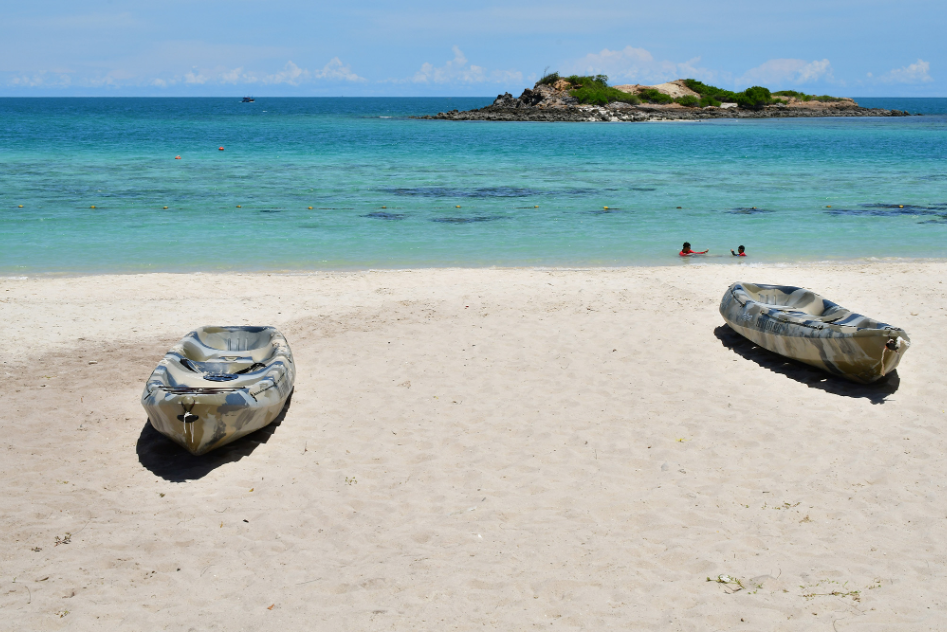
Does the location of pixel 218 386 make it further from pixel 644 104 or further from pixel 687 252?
pixel 644 104

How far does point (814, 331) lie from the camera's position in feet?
28.4

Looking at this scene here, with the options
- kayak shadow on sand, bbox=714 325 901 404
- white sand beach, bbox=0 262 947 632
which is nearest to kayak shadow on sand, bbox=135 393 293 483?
white sand beach, bbox=0 262 947 632

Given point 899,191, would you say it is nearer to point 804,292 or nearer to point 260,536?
point 804,292

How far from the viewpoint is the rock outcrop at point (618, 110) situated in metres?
78.5

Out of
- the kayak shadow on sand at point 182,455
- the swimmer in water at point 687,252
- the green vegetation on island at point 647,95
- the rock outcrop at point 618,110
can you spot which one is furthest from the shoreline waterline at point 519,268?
the green vegetation on island at point 647,95

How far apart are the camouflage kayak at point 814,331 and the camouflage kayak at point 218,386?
6150 mm

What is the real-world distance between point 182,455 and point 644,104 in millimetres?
93205

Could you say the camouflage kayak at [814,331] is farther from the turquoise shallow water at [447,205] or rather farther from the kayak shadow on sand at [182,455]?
the kayak shadow on sand at [182,455]

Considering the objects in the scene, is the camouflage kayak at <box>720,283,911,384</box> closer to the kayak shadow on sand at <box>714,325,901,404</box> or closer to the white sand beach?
the kayak shadow on sand at <box>714,325,901,404</box>

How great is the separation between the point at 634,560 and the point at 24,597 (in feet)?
14.7

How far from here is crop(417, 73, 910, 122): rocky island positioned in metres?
79.9

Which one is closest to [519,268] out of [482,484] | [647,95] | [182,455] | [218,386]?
[218,386]

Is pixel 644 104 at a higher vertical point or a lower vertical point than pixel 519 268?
higher

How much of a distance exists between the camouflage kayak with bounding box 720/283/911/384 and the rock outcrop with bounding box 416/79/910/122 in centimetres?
6809
